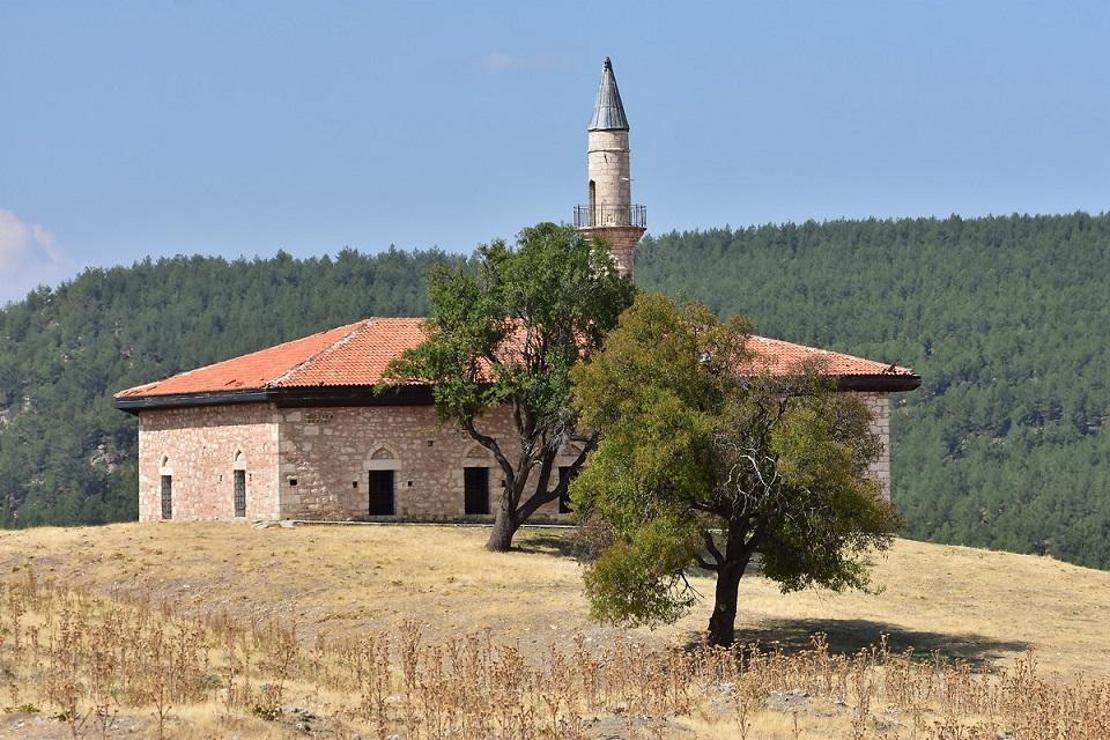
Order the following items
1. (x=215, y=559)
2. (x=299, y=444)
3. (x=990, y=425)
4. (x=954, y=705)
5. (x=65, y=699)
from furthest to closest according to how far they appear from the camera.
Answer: (x=990, y=425), (x=299, y=444), (x=215, y=559), (x=954, y=705), (x=65, y=699)

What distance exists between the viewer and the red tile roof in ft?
144

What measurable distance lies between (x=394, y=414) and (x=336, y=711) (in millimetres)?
23829

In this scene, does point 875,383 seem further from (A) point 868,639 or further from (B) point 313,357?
(A) point 868,639

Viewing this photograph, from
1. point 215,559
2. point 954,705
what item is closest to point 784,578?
point 954,705

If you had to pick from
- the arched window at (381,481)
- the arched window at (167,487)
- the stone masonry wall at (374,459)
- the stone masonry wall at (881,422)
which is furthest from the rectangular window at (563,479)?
the arched window at (167,487)

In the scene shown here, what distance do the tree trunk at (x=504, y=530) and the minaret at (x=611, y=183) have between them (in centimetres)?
951

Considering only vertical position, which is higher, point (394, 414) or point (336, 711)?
point (394, 414)

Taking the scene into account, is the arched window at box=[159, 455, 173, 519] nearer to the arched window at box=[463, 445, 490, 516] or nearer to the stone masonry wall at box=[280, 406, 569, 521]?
the stone masonry wall at box=[280, 406, 569, 521]

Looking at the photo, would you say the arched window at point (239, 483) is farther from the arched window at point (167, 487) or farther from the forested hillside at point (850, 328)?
the forested hillside at point (850, 328)

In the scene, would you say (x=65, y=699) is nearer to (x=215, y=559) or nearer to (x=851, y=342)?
(x=215, y=559)

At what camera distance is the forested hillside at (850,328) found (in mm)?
124812

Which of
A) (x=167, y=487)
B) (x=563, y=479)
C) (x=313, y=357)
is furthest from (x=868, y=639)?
(x=167, y=487)

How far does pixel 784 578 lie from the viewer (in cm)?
3141

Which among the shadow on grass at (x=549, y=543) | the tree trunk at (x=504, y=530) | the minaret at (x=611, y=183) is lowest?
the shadow on grass at (x=549, y=543)
